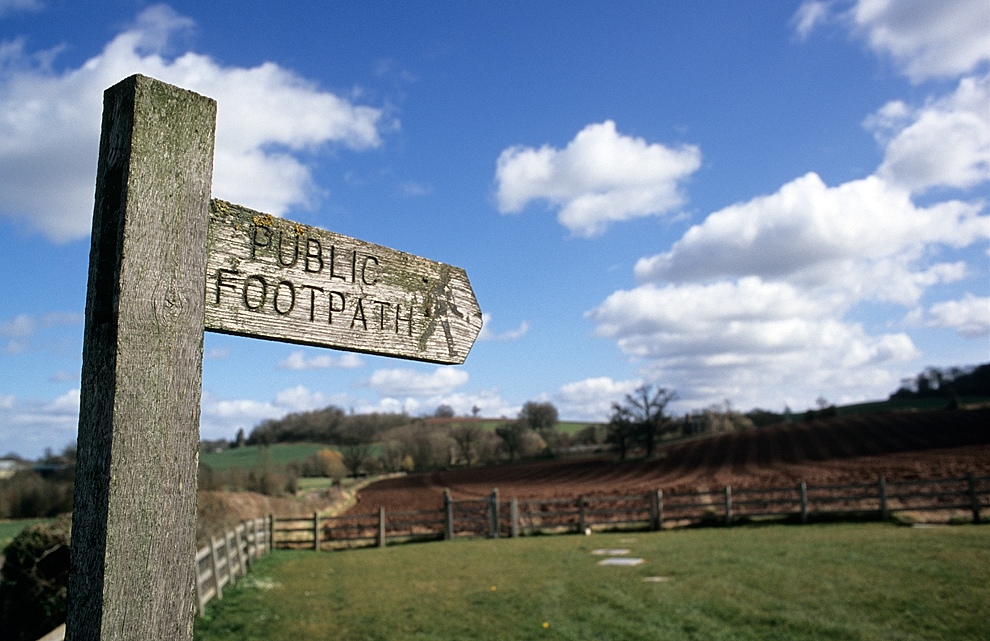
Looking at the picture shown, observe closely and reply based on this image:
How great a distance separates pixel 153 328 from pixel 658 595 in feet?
25.8

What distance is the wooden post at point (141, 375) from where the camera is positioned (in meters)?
1.25

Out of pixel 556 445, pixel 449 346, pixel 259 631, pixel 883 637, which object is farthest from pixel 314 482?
pixel 449 346

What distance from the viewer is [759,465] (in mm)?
35344

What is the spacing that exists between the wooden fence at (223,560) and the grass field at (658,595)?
0.28 metres

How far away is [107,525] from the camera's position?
4.03 feet

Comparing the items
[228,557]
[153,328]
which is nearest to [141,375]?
[153,328]

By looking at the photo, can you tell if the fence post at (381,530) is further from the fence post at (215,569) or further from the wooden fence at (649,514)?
the fence post at (215,569)

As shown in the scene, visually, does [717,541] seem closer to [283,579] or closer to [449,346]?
[283,579]

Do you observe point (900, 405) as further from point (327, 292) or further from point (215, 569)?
point (327, 292)

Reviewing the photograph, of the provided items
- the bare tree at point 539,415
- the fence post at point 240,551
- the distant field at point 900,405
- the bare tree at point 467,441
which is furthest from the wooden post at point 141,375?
the bare tree at point 539,415

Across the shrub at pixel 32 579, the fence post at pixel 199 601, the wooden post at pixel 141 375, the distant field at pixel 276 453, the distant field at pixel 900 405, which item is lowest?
the fence post at pixel 199 601

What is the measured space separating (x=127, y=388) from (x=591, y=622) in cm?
660

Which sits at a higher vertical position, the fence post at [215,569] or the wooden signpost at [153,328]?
the wooden signpost at [153,328]

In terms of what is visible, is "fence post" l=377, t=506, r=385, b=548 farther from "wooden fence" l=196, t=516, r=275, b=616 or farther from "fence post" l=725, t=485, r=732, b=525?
"fence post" l=725, t=485, r=732, b=525
